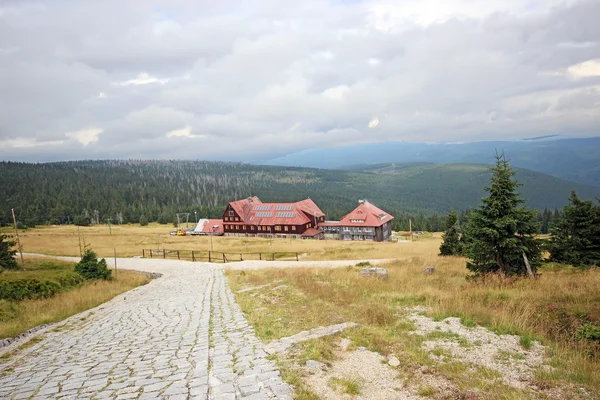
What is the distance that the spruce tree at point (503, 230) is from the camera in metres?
15.0

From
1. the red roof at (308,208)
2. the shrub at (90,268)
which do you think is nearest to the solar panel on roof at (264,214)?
the red roof at (308,208)

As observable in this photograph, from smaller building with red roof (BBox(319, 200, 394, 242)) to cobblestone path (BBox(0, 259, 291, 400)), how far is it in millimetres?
66784

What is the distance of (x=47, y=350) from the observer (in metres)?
10.1

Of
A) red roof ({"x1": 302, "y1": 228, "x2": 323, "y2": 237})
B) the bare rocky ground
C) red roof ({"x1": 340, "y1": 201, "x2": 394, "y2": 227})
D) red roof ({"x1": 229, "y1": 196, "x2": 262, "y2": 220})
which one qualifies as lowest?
red roof ({"x1": 302, "y1": 228, "x2": 323, "y2": 237})

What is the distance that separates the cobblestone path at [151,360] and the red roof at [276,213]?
69.8 m

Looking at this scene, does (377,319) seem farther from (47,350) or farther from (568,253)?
(568,253)

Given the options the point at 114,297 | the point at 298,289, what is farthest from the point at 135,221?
the point at 298,289

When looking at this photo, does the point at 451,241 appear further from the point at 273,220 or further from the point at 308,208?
the point at 308,208

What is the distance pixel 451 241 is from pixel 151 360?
36.8 meters

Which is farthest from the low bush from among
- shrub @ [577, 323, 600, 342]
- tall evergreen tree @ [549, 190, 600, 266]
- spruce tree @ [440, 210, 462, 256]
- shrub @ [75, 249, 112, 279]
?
spruce tree @ [440, 210, 462, 256]

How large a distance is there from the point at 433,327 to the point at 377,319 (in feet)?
5.04

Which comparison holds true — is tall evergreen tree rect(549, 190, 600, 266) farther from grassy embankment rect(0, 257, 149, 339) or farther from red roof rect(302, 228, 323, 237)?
red roof rect(302, 228, 323, 237)

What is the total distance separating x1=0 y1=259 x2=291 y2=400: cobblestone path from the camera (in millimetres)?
6461

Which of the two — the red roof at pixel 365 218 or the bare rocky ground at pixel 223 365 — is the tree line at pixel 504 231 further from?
the red roof at pixel 365 218
